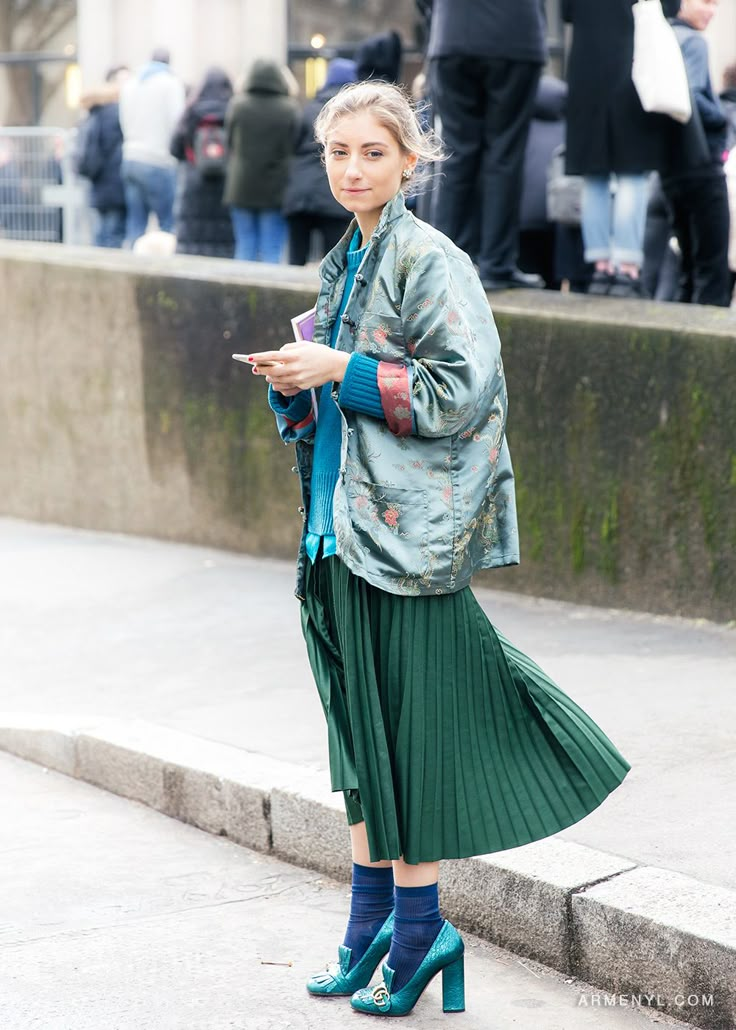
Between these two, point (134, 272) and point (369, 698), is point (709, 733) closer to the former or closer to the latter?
point (369, 698)

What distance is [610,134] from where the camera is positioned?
729cm

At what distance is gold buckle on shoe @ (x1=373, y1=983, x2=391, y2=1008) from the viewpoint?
3.49m

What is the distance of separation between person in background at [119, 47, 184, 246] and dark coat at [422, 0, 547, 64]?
575 centimetres

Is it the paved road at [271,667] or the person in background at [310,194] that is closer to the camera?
the paved road at [271,667]

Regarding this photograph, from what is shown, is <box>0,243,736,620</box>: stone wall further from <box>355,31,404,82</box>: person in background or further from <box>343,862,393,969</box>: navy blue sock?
<box>343,862,393,969</box>: navy blue sock

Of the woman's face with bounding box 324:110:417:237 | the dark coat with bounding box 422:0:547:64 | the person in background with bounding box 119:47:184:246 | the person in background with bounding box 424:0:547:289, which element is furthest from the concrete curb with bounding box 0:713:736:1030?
the person in background with bounding box 119:47:184:246

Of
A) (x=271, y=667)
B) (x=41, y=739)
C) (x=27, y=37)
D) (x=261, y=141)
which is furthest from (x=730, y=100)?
(x=27, y=37)

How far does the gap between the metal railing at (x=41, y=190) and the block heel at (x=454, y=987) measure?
12539 millimetres

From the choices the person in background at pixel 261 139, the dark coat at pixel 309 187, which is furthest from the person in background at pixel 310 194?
the person in background at pixel 261 139

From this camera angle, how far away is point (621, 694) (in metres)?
5.47

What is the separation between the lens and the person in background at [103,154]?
43.7 feet

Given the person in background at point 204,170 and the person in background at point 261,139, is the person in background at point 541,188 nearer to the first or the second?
the person in background at point 261,139

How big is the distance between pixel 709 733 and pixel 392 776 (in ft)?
5.94

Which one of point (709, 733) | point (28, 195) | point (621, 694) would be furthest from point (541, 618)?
point (28, 195)
